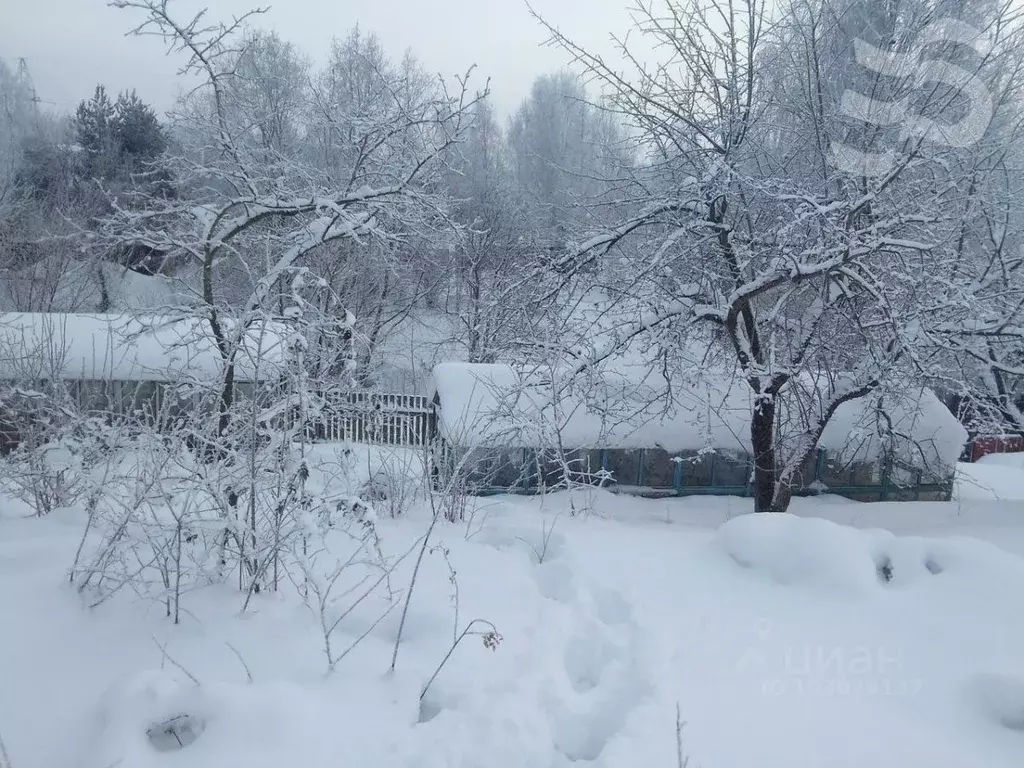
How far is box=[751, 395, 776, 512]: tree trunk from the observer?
714 centimetres

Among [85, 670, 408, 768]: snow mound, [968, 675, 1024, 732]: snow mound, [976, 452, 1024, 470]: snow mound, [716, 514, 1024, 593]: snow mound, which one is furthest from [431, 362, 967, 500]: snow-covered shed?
[976, 452, 1024, 470]: snow mound

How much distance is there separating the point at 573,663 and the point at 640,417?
5215 mm

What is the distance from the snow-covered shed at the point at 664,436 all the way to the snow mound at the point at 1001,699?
443 cm

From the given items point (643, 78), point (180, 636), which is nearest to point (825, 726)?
point (180, 636)

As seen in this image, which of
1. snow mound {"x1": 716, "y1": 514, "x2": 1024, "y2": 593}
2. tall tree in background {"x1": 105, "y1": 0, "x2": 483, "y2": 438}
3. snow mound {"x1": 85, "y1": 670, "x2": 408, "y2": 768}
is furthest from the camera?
tall tree in background {"x1": 105, "y1": 0, "x2": 483, "y2": 438}

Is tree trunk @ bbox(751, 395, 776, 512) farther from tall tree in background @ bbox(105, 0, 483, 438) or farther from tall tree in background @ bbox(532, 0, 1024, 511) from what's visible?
tall tree in background @ bbox(105, 0, 483, 438)

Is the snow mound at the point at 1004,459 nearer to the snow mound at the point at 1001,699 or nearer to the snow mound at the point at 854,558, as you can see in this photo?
the snow mound at the point at 854,558

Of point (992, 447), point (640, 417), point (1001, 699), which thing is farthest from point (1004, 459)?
point (1001, 699)

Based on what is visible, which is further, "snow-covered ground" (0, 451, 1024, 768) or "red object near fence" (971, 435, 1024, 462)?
"red object near fence" (971, 435, 1024, 462)

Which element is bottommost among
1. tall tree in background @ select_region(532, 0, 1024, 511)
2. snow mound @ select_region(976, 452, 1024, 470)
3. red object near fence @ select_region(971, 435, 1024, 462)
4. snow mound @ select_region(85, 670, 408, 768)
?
snow mound @ select_region(976, 452, 1024, 470)

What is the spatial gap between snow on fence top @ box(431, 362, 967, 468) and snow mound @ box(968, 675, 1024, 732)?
4492 millimetres

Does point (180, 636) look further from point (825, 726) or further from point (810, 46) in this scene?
point (810, 46)

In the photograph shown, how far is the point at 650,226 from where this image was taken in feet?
24.0

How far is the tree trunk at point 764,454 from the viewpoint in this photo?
281 inches
